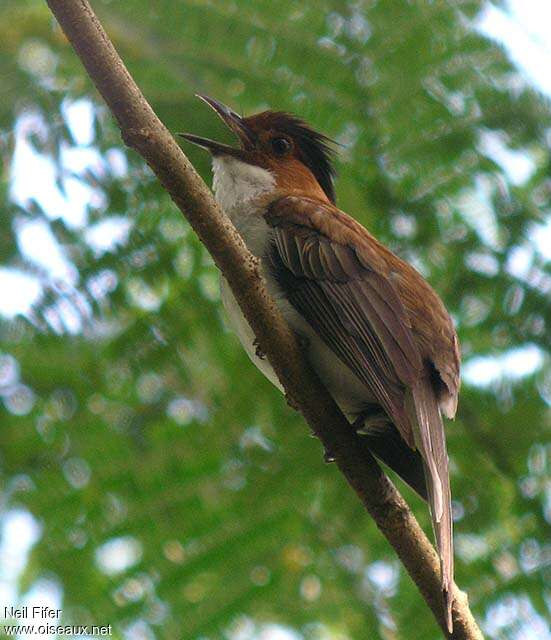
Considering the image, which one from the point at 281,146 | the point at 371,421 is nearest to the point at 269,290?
the point at 371,421

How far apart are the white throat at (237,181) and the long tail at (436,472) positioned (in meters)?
1.23

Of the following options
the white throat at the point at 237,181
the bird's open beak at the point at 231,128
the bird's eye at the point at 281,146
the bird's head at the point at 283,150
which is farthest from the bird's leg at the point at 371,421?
the bird's eye at the point at 281,146

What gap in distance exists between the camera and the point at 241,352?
502 cm

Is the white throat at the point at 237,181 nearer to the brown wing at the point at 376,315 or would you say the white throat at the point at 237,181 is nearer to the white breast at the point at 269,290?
the white breast at the point at 269,290

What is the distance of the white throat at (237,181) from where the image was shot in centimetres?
465

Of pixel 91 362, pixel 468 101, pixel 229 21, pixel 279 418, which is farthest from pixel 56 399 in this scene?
pixel 468 101

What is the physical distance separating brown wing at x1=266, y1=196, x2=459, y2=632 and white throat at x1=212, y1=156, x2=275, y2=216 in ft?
0.95

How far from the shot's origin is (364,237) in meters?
4.27

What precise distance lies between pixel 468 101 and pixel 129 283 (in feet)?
5.94

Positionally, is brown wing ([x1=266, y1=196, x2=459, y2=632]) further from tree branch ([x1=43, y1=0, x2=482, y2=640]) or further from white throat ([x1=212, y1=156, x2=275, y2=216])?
white throat ([x1=212, y1=156, x2=275, y2=216])

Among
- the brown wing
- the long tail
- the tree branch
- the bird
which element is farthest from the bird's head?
the tree branch

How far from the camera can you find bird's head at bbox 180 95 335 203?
4.97 m

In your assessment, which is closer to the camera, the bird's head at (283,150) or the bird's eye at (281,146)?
the bird's head at (283,150)

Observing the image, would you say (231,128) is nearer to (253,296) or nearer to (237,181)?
(237,181)
